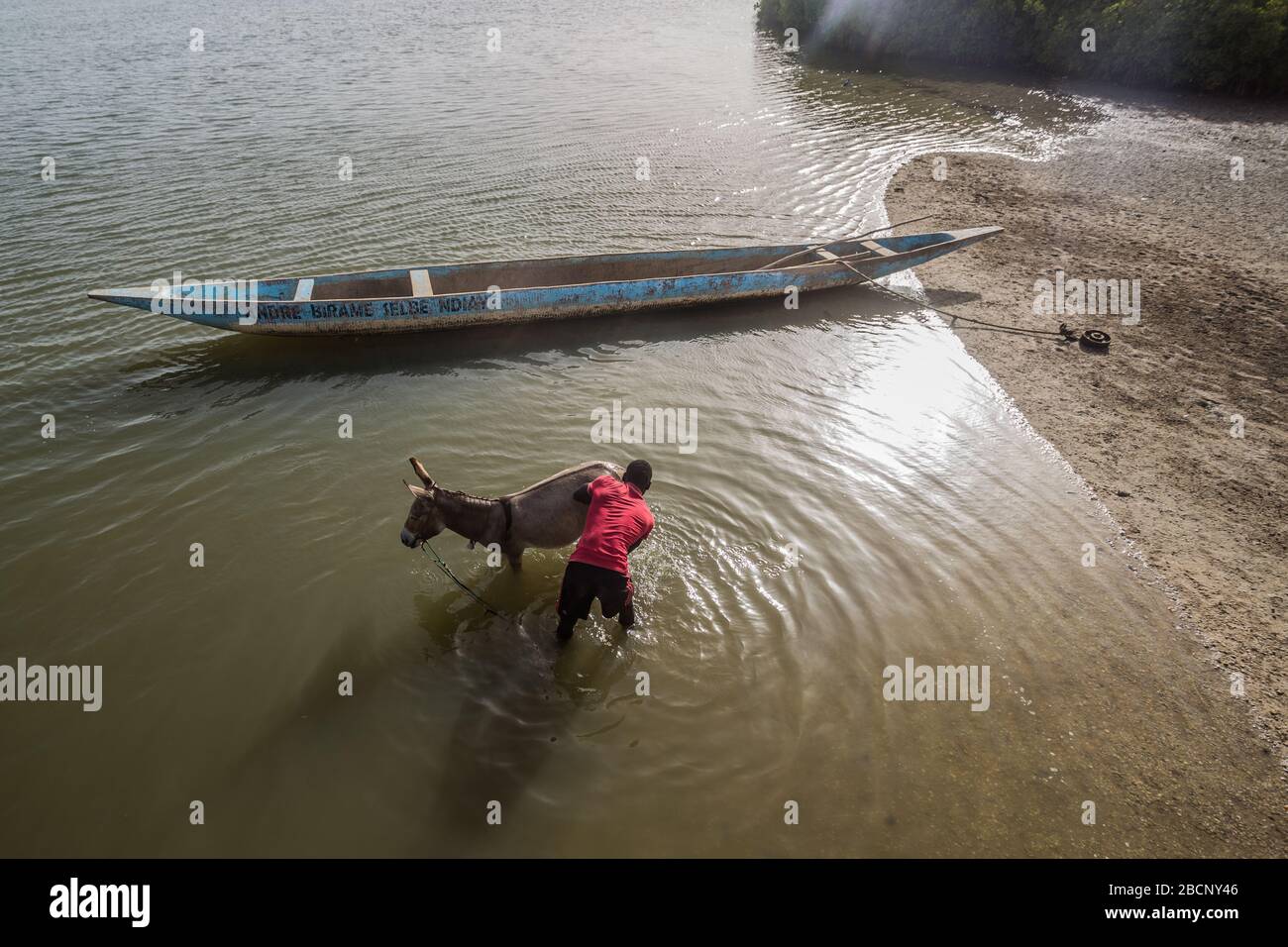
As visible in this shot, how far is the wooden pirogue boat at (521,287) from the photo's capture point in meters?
10.1

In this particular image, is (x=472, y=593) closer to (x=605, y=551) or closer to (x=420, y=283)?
(x=605, y=551)

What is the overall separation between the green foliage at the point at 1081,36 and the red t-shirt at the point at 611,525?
28.8 m

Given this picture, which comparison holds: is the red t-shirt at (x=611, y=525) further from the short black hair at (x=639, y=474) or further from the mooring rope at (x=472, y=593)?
the mooring rope at (x=472, y=593)

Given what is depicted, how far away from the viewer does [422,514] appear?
615cm

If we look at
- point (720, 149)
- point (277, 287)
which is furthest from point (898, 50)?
point (277, 287)

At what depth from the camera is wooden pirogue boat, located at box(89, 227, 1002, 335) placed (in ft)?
33.2

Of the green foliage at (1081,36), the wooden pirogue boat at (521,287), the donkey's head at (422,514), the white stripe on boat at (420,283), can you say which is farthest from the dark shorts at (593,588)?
the green foliage at (1081,36)

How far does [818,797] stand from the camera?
529cm

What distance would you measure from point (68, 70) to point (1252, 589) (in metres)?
34.8

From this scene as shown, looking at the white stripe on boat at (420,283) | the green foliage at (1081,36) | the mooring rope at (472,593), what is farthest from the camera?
the green foliage at (1081,36)

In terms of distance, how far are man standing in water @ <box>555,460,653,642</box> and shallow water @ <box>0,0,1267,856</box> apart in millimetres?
756

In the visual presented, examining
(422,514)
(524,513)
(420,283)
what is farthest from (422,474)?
(420,283)

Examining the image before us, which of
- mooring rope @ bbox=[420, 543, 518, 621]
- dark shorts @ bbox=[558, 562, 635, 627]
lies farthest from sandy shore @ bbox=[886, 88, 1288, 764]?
mooring rope @ bbox=[420, 543, 518, 621]
